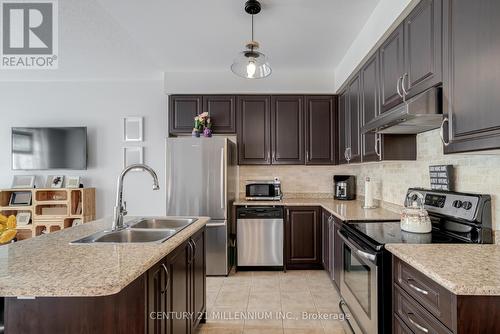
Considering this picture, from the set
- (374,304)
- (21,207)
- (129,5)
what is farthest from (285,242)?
(21,207)

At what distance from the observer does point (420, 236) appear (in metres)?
1.62

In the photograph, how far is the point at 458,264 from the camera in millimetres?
1109

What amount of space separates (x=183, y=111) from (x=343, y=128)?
210 cm

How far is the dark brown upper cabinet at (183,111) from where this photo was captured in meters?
3.81

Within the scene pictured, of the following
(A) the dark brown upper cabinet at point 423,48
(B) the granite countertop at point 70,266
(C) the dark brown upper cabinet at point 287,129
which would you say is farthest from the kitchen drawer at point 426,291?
(C) the dark brown upper cabinet at point 287,129

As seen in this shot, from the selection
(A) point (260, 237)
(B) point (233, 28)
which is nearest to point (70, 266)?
(B) point (233, 28)

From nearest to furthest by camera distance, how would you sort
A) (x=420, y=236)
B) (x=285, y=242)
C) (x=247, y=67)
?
(x=420, y=236)
(x=247, y=67)
(x=285, y=242)

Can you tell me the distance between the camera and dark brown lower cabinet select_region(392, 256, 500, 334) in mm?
944

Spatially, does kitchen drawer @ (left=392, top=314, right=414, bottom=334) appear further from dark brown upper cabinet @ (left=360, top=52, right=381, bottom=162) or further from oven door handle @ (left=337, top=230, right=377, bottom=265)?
dark brown upper cabinet @ (left=360, top=52, right=381, bottom=162)

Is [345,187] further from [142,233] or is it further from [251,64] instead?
[142,233]

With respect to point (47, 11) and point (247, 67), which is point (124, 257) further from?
point (47, 11)

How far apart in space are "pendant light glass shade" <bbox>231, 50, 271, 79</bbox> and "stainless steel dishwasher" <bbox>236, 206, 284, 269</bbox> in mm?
1764

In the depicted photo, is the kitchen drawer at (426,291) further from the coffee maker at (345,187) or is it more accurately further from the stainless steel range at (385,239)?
the coffee maker at (345,187)

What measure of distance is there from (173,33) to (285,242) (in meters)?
2.65
